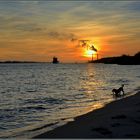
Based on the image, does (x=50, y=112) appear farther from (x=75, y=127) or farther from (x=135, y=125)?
(x=135, y=125)

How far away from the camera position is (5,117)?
17.6 meters

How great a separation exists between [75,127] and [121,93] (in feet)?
59.5

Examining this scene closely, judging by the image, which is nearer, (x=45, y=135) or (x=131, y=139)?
(x=131, y=139)

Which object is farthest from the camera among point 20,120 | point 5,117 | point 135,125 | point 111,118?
point 5,117

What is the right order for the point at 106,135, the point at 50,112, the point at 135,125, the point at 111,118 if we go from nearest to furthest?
the point at 106,135
the point at 135,125
the point at 111,118
the point at 50,112

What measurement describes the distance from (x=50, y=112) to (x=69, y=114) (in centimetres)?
125

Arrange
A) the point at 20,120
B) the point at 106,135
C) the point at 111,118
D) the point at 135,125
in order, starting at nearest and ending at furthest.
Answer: the point at 106,135, the point at 135,125, the point at 111,118, the point at 20,120

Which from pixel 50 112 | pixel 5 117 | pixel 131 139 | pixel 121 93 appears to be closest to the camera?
pixel 131 139

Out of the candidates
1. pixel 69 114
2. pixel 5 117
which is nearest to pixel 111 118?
pixel 69 114

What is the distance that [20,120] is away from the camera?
16547 millimetres

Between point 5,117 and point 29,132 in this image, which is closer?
point 29,132

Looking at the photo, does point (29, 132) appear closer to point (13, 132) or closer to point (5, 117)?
point (13, 132)

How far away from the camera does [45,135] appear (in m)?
12.5

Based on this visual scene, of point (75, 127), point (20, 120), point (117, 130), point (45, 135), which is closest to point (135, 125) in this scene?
point (117, 130)
